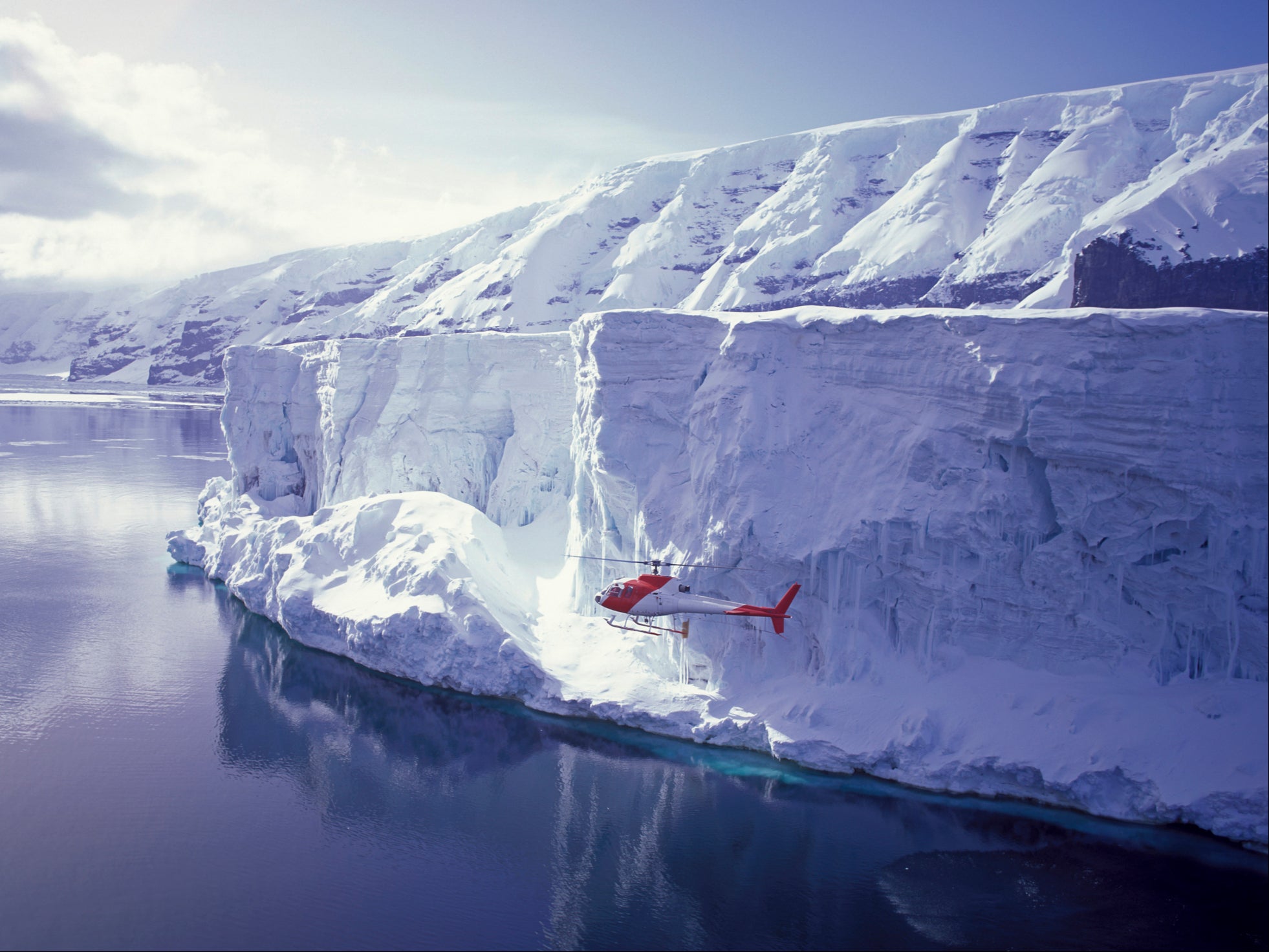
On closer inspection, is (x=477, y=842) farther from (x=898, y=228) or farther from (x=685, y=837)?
(x=898, y=228)

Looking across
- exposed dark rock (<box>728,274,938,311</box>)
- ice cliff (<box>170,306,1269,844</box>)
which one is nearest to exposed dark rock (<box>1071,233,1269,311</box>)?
ice cliff (<box>170,306,1269,844</box>)

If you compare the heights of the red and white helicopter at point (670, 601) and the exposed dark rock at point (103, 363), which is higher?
the exposed dark rock at point (103, 363)

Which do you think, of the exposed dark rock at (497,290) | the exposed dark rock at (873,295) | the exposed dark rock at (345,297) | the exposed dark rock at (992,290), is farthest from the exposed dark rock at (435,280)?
the exposed dark rock at (992,290)

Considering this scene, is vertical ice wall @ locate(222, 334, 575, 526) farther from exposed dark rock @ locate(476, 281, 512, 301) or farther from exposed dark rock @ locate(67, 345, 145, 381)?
exposed dark rock @ locate(67, 345, 145, 381)

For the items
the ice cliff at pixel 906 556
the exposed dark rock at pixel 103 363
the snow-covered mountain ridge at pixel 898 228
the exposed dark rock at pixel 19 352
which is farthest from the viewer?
the exposed dark rock at pixel 19 352

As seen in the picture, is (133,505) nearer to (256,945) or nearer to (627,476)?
(627,476)

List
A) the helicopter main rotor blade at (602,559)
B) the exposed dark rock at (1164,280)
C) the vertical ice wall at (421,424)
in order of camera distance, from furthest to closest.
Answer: the vertical ice wall at (421,424)
the helicopter main rotor blade at (602,559)
the exposed dark rock at (1164,280)

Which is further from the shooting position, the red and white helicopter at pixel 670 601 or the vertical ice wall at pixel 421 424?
the vertical ice wall at pixel 421 424

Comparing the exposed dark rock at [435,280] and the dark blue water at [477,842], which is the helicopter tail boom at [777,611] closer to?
the dark blue water at [477,842]
